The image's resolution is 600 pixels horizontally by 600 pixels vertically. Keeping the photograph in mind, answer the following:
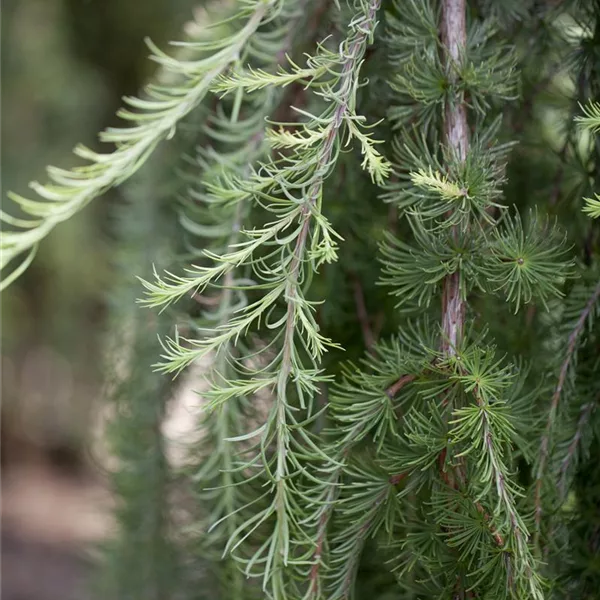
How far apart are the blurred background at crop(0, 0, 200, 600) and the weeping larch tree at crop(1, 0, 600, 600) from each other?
0.97 meters

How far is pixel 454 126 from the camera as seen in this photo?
411 millimetres

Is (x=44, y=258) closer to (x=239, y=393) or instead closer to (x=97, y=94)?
(x=97, y=94)

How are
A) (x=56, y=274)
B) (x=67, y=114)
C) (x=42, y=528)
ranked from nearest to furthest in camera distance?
1. (x=67, y=114)
2. (x=56, y=274)
3. (x=42, y=528)

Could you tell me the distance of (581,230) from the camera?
53cm

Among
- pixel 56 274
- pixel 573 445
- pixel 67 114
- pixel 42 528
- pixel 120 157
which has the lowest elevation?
pixel 42 528

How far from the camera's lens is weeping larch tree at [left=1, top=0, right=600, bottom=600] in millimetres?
367

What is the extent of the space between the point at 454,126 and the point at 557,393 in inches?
6.6

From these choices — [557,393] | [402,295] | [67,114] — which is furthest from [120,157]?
[67,114]

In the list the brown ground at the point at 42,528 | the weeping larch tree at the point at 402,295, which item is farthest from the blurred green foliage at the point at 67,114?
the weeping larch tree at the point at 402,295

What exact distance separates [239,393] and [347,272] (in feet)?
0.87

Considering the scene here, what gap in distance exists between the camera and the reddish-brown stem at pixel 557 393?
1.40ft

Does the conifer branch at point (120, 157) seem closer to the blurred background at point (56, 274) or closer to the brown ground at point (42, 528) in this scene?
the blurred background at point (56, 274)

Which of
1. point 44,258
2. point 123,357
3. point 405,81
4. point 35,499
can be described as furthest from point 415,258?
point 35,499

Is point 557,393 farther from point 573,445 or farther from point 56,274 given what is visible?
point 56,274
